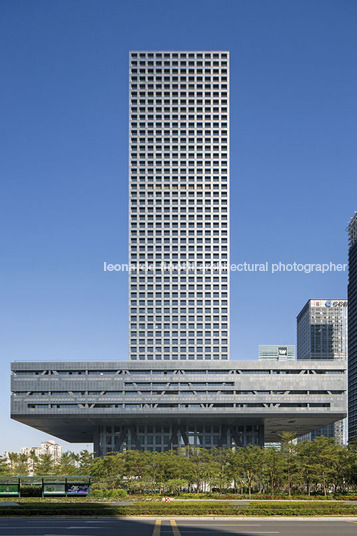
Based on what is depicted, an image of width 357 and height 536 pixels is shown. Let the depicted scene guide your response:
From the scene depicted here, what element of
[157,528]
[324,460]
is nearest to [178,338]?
[324,460]

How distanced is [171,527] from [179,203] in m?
106

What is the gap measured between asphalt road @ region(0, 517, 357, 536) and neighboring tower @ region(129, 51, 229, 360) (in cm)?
8958

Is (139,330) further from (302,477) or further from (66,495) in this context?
(66,495)

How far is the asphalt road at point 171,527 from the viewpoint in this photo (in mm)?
35281

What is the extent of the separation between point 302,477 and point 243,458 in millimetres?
9626

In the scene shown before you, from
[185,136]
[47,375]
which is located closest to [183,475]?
[47,375]

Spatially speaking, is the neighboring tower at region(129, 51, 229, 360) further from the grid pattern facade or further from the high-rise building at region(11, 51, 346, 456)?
the grid pattern facade

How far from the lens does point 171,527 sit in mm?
38219

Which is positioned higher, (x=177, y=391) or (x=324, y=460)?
(x=177, y=391)

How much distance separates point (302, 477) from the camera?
260 ft

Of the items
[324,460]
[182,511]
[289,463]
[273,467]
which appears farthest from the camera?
[273,467]

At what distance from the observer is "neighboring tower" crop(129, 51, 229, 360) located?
134125 millimetres

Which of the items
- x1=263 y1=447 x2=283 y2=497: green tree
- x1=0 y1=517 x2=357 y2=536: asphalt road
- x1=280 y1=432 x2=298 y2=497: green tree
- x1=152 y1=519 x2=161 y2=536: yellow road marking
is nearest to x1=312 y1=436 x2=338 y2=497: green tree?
x1=280 y1=432 x2=298 y2=497: green tree

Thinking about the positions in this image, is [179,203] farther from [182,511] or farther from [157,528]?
[157,528]
